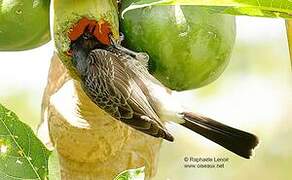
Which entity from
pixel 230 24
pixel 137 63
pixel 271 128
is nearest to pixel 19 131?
pixel 137 63

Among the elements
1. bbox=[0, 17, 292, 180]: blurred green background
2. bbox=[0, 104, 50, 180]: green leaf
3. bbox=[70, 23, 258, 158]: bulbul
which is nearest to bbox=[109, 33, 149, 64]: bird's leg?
bbox=[70, 23, 258, 158]: bulbul

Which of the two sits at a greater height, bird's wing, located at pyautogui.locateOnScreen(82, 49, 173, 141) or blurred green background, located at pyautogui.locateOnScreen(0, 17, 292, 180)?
Answer: bird's wing, located at pyautogui.locateOnScreen(82, 49, 173, 141)

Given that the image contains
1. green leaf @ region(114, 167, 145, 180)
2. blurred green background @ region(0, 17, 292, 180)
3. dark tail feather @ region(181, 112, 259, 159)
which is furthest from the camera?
blurred green background @ region(0, 17, 292, 180)

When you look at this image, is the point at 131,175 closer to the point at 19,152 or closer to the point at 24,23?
the point at 19,152

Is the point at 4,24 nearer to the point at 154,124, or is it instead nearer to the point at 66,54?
the point at 66,54

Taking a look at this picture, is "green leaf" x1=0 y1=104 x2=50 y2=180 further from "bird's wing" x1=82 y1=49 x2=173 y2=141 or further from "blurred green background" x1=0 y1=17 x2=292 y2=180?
"blurred green background" x1=0 y1=17 x2=292 y2=180

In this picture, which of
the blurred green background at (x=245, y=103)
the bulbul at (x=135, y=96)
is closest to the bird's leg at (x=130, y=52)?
the bulbul at (x=135, y=96)
